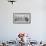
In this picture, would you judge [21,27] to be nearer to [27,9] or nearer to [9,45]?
[27,9]

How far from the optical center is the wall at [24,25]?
4930mm

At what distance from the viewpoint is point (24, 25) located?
4945 mm

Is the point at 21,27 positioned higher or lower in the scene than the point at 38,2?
lower

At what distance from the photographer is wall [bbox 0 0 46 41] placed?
4.93 meters

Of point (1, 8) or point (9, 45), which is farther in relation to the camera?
point (1, 8)

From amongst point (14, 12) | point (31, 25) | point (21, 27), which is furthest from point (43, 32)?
point (14, 12)

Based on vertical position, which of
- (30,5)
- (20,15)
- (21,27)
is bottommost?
(21,27)

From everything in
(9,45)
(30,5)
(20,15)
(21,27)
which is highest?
(30,5)

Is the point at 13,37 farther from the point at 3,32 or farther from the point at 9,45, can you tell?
the point at 9,45

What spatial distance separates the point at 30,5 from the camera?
195 inches

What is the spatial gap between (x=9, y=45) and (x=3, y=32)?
154 cm

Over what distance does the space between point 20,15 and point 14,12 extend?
25 cm

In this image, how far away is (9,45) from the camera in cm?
349

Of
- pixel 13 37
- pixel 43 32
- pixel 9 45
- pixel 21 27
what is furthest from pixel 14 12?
pixel 9 45
